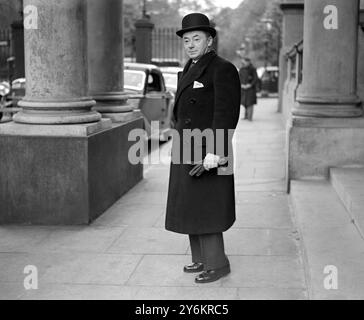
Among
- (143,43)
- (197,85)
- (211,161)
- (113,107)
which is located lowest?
(211,161)

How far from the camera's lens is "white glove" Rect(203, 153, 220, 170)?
195 inches

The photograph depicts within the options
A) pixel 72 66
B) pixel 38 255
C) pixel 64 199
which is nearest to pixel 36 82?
pixel 72 66

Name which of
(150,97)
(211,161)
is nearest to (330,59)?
(211,161)

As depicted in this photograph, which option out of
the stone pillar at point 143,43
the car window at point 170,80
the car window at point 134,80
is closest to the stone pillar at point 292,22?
the car window at point 170,80

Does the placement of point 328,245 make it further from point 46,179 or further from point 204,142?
point 46,179

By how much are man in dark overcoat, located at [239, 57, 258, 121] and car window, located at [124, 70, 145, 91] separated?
526 cm

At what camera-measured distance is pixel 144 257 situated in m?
6.13

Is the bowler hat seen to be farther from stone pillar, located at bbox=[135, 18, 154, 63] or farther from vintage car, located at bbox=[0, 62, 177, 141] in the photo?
stone pillar, located at bbox=[135, 18, 154, 63]

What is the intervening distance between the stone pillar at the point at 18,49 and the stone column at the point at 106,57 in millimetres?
18223

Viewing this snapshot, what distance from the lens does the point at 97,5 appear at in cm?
925

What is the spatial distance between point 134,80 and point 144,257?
985cm
